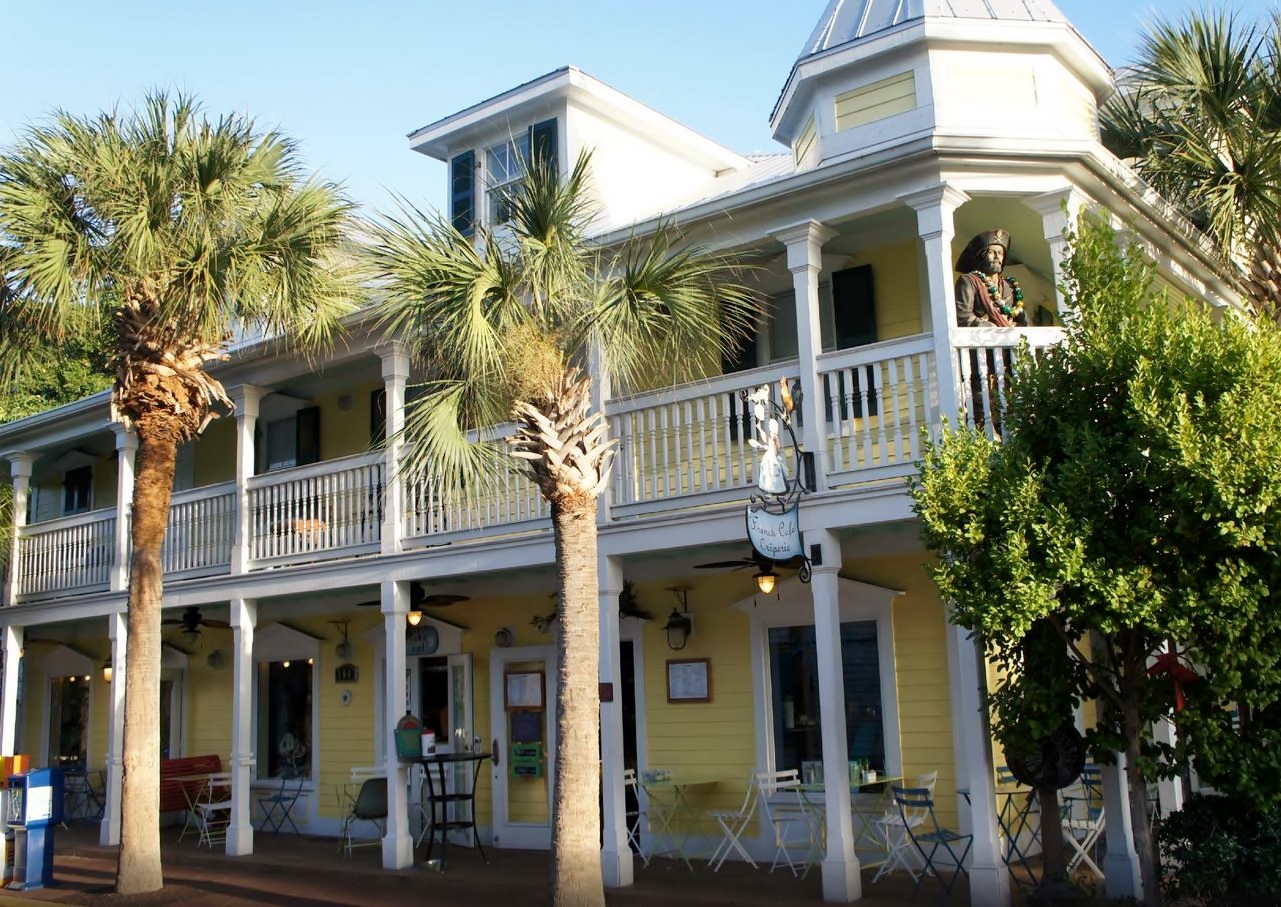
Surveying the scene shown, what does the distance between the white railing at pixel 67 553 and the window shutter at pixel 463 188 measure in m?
6.33

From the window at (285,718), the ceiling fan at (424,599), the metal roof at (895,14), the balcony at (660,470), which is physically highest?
the metal roof at (895,14)

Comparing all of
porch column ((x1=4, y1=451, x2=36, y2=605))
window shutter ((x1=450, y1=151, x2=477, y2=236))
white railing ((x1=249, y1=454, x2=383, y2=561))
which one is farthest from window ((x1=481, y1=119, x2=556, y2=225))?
porch column ((x1=4, y1=451, x2=36, y2=605))

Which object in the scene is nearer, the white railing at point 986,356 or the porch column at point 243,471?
the white railing at point 986,356

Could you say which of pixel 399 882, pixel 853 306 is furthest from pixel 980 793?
pixel 399 882

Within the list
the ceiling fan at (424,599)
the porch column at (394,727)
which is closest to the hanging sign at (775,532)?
the porch column at (394,727)

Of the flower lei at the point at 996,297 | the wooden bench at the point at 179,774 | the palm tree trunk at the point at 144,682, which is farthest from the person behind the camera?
the wooden bench at the point at 179,774

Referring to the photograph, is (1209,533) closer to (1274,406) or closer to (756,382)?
(1274,406)

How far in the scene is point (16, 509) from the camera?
1859 cm

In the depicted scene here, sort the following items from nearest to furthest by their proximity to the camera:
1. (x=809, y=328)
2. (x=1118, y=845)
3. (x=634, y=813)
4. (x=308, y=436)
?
(x=1118, y=845), (x=809, y=328), (x=634, y=813), (x=308, y=436)

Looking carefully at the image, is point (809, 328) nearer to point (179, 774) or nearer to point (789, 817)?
point (789, 817)

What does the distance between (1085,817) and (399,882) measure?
655 centimetres

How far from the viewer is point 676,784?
12688 mm

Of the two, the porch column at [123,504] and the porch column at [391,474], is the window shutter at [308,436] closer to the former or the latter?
the porch column at [123,504]

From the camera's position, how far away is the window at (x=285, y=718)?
17125 millimetres
